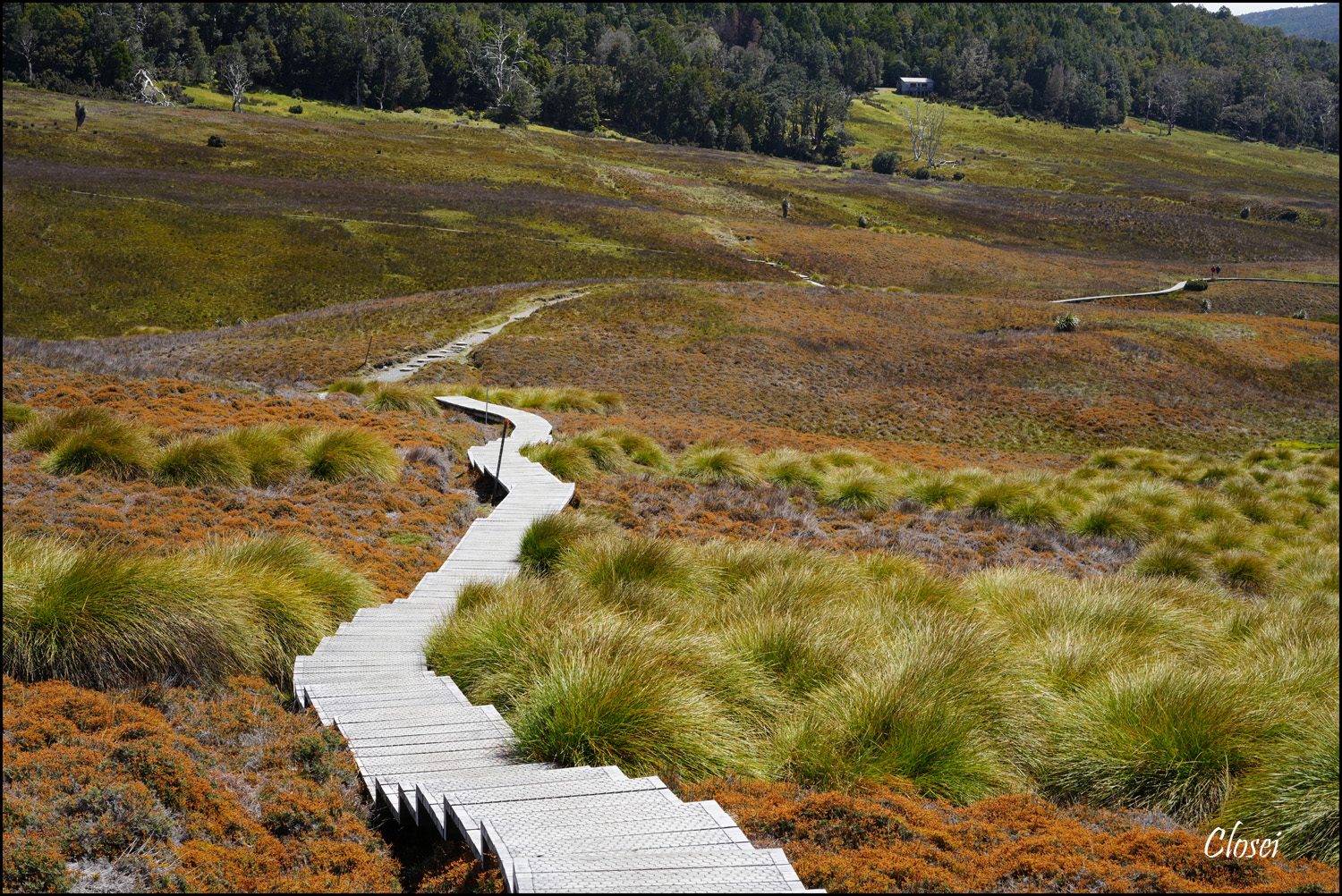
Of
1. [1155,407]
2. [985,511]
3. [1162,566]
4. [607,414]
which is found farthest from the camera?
[1155,407]

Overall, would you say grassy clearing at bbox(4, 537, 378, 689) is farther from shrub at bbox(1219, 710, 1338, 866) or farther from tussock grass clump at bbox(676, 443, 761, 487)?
tussock grass clump at bbox(676, 443, 761, 487)

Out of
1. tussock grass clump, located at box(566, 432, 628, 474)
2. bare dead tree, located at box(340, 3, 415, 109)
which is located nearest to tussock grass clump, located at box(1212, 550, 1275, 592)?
tussock grass clump, located at box(566, 432, 628, 474)

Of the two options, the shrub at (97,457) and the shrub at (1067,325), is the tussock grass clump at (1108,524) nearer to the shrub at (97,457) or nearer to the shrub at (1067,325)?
the shrub at (97,457)

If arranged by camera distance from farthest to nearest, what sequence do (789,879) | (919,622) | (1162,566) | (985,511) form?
(985,511), (1162,566), (919,622), (789,879)

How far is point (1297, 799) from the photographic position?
4.51 metres

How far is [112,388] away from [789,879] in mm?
17118

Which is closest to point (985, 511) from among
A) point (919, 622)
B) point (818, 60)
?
point (919, 622)

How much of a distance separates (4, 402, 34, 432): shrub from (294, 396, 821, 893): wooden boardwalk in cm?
935

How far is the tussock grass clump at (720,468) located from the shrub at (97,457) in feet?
29.5

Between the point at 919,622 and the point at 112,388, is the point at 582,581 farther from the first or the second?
the point at 112,388

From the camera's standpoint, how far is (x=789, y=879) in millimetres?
3510

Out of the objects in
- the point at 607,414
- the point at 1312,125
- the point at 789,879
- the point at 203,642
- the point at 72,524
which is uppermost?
the point at 1312,125

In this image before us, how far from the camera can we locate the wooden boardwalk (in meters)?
3.55

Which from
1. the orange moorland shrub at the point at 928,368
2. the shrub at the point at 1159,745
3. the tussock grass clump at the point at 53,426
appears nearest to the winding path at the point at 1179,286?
the orange moorland shrub at the point at 928,368
